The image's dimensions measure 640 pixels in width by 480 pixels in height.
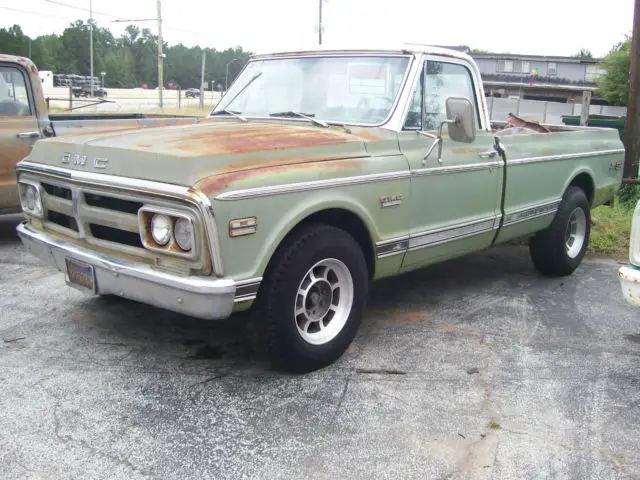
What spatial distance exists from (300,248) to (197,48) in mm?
102103

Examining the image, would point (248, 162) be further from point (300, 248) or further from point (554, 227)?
point (554, 227)

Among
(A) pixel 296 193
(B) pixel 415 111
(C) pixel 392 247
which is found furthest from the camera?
(B) pixel 415 111

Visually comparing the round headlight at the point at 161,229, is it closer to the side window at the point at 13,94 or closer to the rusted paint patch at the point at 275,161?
the rusted paint patch at the point at 275,161

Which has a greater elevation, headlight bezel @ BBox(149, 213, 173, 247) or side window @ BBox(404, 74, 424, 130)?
side window @ BBox(404, 74, 424, 130)

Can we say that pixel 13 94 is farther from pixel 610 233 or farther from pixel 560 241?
pixel 610 233

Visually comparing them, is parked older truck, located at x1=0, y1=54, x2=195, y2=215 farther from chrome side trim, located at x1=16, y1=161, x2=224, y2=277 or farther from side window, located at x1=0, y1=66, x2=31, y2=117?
chrome side trim, located at x1=16, y1=161, x2=224, y2=277

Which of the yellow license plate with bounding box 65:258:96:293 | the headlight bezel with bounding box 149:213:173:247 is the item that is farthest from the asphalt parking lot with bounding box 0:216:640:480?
the headlight bezel with bounding box 149:213:173:247

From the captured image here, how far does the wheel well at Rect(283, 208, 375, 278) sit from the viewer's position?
3.94 metres

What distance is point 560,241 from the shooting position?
614cm

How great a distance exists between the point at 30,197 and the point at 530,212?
3921 mm

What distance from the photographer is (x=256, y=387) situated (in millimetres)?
3740

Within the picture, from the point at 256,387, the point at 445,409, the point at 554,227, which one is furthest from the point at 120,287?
the point at 554,227

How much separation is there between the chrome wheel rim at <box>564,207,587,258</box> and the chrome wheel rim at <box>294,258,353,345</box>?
3.26 metres

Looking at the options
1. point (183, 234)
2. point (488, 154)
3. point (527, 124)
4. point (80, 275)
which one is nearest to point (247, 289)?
point (183, 234)
